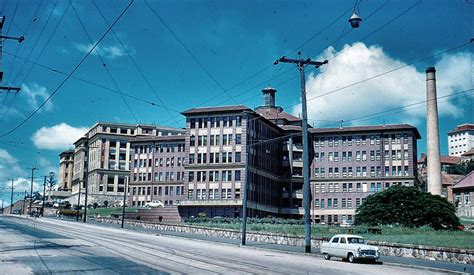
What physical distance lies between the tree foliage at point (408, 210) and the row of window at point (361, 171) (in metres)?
43.1

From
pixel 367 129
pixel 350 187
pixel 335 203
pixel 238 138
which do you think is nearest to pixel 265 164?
pixel 238 138

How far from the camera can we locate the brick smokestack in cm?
8206

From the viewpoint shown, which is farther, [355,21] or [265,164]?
[265,164]

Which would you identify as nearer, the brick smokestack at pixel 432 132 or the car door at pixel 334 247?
the car door at pixel 334 247

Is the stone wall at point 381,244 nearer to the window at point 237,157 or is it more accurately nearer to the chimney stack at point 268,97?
the window at point 237,157

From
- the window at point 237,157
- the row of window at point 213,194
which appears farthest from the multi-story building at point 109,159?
the window at point 237,157

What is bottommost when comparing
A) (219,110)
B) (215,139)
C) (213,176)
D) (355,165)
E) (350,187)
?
(350,187)

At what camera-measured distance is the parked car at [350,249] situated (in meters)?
29.4

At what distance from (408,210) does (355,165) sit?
49.6m

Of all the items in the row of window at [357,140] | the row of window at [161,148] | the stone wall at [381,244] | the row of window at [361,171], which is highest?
the row of window at [357,140]

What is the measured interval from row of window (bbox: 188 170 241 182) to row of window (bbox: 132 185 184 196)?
17796mm

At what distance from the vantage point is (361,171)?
109875mm

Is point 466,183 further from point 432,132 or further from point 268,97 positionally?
point 268,97

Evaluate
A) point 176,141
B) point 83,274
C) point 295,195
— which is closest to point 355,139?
point 295,195
